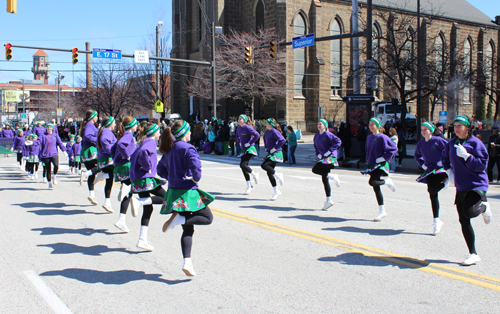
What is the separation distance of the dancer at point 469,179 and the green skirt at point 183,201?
2.90m

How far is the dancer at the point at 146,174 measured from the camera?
6.05 meters

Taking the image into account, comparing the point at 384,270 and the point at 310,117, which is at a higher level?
the point at 310,117

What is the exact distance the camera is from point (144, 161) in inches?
241

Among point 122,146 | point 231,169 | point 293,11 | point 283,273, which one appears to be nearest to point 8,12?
point 231,169

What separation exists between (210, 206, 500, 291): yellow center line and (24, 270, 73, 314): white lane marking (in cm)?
346

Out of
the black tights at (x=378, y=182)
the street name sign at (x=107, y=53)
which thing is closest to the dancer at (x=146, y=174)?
the black tights at (x=378, y=182)

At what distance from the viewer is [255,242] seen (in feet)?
21.4

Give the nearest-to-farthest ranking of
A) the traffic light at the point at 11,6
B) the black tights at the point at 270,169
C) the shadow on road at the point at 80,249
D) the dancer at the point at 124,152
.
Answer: the shadow on road at the point at 80,249, the dancer at the point at 124,152, the black tights at the point at 270,169, the traffic light at the point at 11,6

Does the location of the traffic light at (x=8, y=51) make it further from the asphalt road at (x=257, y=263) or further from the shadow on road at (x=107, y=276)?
the shadow on road at (x=107, y=276)

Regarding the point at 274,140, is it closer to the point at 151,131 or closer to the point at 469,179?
the point at 151,131

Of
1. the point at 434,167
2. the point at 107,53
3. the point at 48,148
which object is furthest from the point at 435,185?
the point at 107,53

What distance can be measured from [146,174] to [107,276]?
1.54m

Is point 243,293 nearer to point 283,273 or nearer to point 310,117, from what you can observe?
point 283,273

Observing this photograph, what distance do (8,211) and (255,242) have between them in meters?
5.57
